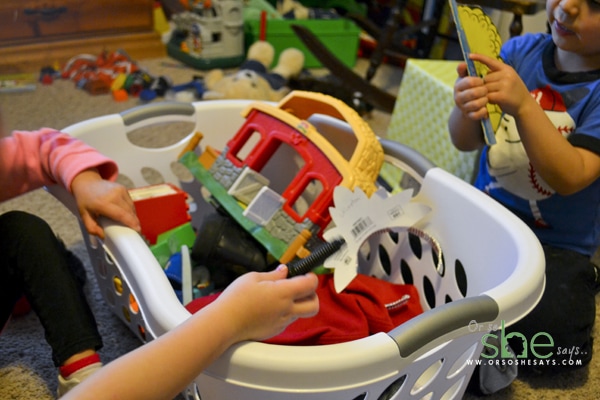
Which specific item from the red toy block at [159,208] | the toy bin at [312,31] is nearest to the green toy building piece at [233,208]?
the red toy block at [159,208]

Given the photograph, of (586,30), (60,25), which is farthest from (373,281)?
(60,25)

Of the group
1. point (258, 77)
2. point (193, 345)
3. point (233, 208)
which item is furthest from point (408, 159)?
point (258, 77)

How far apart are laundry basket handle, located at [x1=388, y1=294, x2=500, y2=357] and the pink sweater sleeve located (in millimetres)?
402

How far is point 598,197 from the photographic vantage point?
0.75 meters

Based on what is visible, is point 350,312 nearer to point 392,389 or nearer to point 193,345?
point 392,389

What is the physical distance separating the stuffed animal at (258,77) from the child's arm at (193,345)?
988 millimetres

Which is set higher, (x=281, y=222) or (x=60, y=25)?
(x=281, y=222)

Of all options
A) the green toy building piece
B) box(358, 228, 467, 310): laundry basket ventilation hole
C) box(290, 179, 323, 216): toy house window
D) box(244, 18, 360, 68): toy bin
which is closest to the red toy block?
→ the green toy building piece

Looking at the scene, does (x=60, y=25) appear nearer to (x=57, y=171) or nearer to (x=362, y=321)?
(x=57, y=171)

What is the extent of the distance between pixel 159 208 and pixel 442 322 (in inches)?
18.0

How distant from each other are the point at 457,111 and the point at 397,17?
2.81 ft

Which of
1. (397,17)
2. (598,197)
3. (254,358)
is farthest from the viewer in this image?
(397,17)

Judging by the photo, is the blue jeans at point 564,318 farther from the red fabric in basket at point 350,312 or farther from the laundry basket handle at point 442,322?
the laundry basket handle at point 442,322

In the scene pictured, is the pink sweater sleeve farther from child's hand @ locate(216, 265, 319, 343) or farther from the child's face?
the child's face
